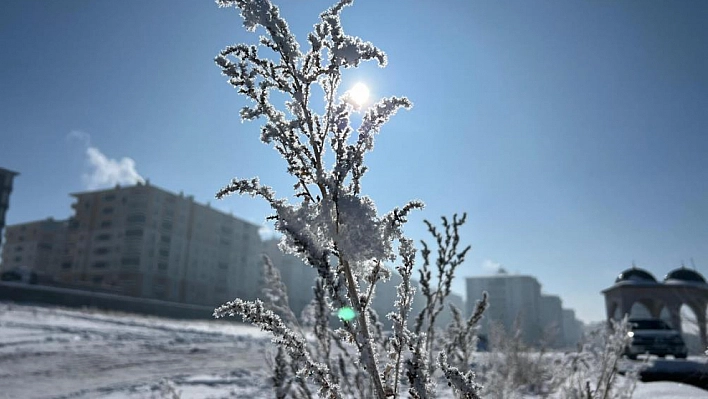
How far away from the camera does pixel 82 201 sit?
209 feet

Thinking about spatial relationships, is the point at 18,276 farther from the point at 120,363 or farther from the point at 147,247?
the point at 120,363

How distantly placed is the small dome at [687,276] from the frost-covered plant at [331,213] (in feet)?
101

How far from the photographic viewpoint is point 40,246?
72.2 metres

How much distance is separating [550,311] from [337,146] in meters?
124

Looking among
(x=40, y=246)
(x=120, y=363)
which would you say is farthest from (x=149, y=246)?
(x=120, y=363)

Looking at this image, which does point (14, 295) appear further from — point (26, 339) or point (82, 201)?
point (82, 201)

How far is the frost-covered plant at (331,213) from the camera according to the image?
5.54 ft

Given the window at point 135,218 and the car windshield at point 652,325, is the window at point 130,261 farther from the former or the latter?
the car windshield at point 652,325

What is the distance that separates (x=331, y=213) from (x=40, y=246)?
87277 millimetres

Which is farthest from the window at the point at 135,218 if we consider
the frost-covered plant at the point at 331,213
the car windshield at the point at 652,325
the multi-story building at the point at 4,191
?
the frost-covered plant at the point at 331,213

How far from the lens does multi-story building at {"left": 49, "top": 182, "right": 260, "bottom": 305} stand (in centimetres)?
5681

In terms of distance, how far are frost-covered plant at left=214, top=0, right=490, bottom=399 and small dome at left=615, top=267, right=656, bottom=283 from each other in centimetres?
2759

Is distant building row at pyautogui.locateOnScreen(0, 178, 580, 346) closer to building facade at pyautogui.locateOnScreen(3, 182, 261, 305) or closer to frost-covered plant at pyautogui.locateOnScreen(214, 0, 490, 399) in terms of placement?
building facade at pyautogui.locateOnScreen(3, 182, 261, 305)

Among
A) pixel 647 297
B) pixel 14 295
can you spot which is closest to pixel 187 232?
pixel 14 295
